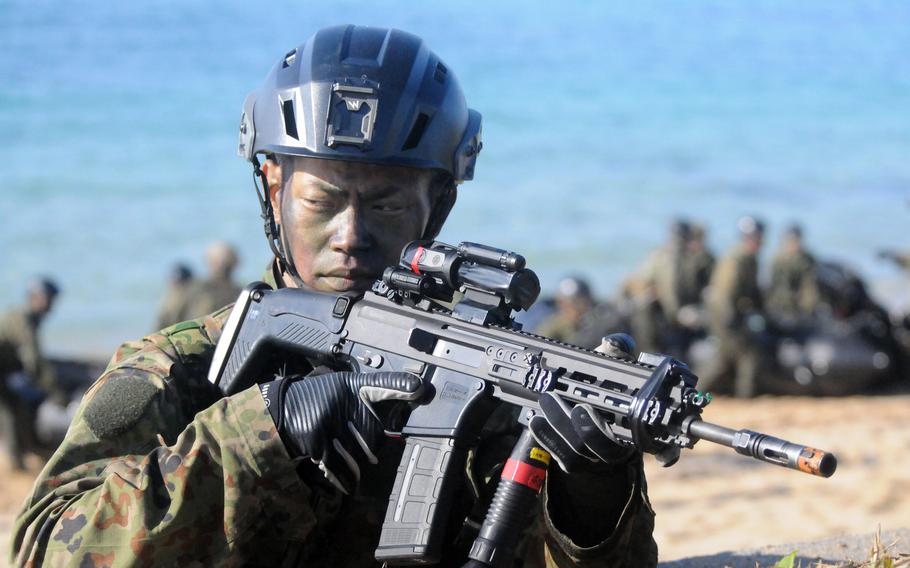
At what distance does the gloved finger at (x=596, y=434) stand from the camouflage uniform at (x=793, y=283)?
14514mm

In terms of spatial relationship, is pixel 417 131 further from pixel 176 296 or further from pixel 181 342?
pixel 176 296

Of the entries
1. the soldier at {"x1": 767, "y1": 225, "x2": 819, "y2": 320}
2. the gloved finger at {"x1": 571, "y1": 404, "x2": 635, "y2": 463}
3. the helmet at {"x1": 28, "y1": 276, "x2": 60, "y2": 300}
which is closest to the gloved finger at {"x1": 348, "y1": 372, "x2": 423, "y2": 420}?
the gloved finger at {"x1": 571, "y1": 404, "x2": 635, "y2": 463}

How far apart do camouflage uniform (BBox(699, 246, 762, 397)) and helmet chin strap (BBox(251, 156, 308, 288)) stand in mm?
11569

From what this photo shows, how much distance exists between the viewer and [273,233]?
422cm

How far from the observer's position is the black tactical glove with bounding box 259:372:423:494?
10.9ft

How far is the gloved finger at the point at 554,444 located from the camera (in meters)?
3.24

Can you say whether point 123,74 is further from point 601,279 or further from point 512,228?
point 601,279

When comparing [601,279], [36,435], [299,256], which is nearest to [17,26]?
[601,279]

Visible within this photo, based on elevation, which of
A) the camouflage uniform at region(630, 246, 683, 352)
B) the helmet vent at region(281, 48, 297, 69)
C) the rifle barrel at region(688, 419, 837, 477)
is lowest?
the camouflage uniform at region(630, 246, 683, 352)

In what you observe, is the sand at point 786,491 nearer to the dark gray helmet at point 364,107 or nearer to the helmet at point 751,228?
the helmet at point 751,228

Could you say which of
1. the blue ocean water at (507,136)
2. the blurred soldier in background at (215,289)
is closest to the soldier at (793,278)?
→ the blue ocean water at (507,136)

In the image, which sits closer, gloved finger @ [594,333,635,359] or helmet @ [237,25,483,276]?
gloved finger @ [594,333,635,359]

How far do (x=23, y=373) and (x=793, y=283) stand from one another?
31.5 feet

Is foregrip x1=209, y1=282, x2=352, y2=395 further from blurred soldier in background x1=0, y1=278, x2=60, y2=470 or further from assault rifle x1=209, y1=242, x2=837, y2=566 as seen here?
blurred soldier in background x1=0, y1=278, x2=60, y2=470
